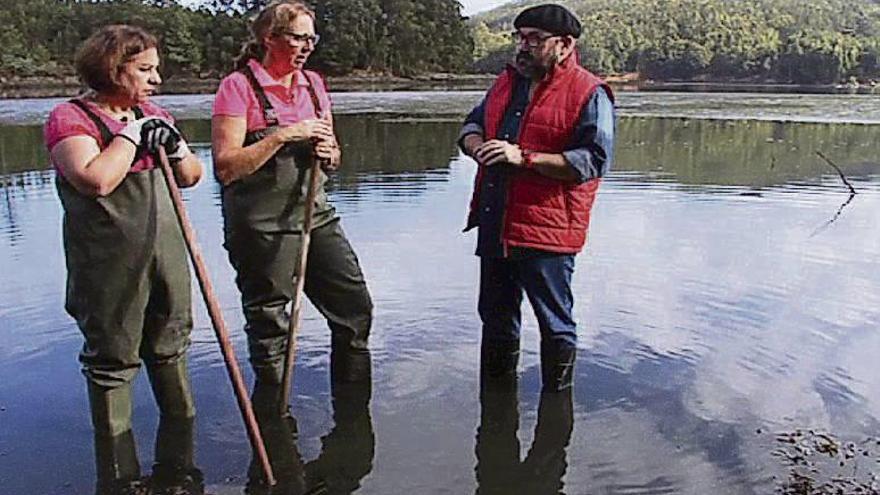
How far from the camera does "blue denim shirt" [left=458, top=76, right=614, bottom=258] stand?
4.22 metres

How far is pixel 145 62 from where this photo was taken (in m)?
3.50

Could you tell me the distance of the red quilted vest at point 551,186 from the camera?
14.0 feet

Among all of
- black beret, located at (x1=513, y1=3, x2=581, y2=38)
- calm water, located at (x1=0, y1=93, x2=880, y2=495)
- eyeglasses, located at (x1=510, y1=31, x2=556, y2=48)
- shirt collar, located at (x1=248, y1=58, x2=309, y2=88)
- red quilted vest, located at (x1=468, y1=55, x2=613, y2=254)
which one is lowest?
calm water, located at (x1=0, y1=93, x2=880, y2=495)

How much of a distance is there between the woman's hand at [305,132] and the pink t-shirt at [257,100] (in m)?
0.09

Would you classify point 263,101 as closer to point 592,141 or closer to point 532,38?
point 532,38

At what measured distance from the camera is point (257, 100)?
4125mm

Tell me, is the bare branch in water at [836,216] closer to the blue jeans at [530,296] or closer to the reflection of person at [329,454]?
the blue jeans at [530,296]

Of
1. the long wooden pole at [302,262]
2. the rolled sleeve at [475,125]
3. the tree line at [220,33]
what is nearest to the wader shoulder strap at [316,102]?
the long wooden pole at [302,262]

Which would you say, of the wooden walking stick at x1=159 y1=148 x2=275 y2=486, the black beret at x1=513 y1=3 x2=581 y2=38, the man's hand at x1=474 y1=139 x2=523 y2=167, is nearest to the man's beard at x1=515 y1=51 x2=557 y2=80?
the black beret at x1=513 y1=3 x2=581 y2=38

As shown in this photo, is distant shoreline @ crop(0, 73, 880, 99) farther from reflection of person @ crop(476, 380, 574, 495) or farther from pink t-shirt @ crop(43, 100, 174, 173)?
pink t-shirt @ crop(43, 100, 174, 173)

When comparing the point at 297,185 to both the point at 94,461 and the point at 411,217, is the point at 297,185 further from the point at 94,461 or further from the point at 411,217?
the point at 411,217

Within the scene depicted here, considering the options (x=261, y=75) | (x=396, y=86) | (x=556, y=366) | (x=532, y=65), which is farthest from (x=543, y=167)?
(x=396, y=86)

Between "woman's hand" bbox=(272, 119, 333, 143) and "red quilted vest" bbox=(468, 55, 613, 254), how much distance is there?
2.89 feet

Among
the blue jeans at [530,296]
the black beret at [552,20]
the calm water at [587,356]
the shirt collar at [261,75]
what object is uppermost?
the black beret at [552,20]
